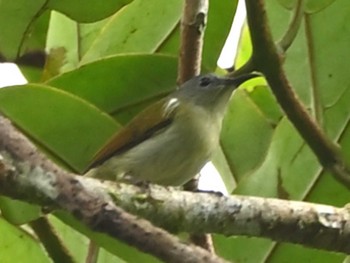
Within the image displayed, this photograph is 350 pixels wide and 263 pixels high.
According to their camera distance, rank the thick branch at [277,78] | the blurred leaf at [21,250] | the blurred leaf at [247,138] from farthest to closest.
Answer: the blurred leaf at [247,138]
the blurred leaf at [21,250]
the thick branch at [277,78]

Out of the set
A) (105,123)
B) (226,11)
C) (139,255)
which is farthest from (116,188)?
(226,11)

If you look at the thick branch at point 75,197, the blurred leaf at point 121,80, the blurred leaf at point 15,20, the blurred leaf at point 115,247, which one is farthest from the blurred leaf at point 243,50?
the thick branch at point 75,197

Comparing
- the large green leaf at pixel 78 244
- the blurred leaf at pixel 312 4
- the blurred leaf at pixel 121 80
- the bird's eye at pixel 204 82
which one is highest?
the blurred leaf at pixel 312 4

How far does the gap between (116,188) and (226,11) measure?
29.5 inches

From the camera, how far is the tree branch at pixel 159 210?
115 centimetres

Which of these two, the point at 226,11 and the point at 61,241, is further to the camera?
the point at 226,11

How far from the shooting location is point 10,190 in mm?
1225

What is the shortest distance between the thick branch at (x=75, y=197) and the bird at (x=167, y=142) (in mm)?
772

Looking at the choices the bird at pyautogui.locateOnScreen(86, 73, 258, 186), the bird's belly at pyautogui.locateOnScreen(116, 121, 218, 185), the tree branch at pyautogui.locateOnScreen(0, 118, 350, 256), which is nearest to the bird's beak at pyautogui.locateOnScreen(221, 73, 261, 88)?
the bird at pyautogui.locateOnScreen(86, 73, 258, 186)

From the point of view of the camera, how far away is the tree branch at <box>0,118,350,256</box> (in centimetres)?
115

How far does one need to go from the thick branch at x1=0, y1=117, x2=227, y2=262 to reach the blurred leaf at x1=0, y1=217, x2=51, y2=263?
1.74 ft

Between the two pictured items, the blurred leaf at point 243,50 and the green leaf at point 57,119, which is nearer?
the green leaf at point 57,119

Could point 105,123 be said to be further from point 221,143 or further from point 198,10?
point 221,143

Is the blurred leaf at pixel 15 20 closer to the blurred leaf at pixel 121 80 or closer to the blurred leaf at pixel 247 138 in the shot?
the blurred leaf at pixel 121 80
